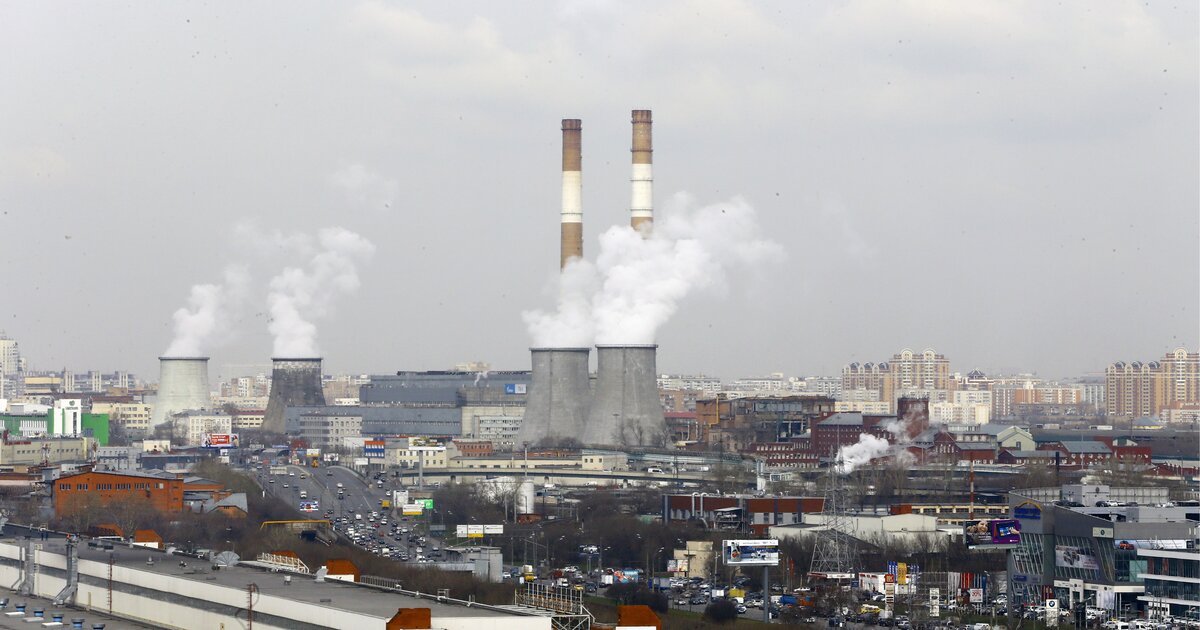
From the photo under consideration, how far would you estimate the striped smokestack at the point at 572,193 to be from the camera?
7800cm

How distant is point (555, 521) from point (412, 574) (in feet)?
66.0

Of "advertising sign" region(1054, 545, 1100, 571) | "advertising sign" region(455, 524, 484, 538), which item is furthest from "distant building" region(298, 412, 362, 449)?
"advertising sign" region(1054, 545, 1100, 571)

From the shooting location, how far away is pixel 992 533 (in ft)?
147

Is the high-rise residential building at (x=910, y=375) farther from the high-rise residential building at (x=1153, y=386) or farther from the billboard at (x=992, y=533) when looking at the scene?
the billboard at (x=992, y=533)

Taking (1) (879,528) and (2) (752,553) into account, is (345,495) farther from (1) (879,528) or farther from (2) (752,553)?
(2) (752,553)

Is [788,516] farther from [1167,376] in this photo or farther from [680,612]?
[1167,376]

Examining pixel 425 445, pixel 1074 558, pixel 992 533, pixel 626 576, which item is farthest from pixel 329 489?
pixel 1074 558

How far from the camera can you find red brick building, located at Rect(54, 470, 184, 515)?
54688 mm

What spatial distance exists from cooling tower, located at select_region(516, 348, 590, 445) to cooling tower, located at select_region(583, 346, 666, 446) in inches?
40.8

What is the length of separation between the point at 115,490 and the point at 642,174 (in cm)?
2609

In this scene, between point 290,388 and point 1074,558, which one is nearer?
point 1074,558

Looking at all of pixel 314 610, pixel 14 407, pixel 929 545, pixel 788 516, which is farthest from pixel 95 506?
pixel 14 407

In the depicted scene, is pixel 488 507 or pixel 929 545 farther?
pixel 488 507

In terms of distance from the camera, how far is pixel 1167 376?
143 m
